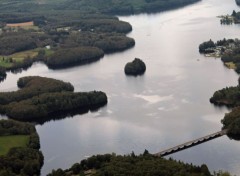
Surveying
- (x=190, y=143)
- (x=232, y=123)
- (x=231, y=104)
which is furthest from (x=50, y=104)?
(x=232, y=123)

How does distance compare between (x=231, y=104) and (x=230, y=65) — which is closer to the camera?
(x=231, y=104)

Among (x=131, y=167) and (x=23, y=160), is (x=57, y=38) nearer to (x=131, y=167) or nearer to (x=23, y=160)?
(x=23, y=160)

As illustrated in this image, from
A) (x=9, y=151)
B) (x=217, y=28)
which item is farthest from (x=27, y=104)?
(x=217, y=28)

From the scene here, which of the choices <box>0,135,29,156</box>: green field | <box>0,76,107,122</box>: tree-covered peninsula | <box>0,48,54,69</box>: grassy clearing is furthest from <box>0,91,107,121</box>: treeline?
<box>0,48,54,69</box>: grassy clearing

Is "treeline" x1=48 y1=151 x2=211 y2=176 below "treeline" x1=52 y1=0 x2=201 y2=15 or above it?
below

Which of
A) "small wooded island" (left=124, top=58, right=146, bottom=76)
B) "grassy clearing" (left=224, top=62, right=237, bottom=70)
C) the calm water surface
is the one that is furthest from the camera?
"small wooded island" (left=124, top=58, right=146, bottom=76)

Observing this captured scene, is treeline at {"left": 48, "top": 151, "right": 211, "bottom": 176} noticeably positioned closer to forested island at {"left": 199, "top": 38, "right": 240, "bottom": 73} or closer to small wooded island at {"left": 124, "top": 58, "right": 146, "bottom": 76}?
small wooded island at {"left": 124, "top": 58, "right": 146, "bottom": 76}

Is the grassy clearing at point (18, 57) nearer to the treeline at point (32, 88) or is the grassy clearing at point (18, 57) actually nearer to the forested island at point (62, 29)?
the forested island at point (62, 29)
